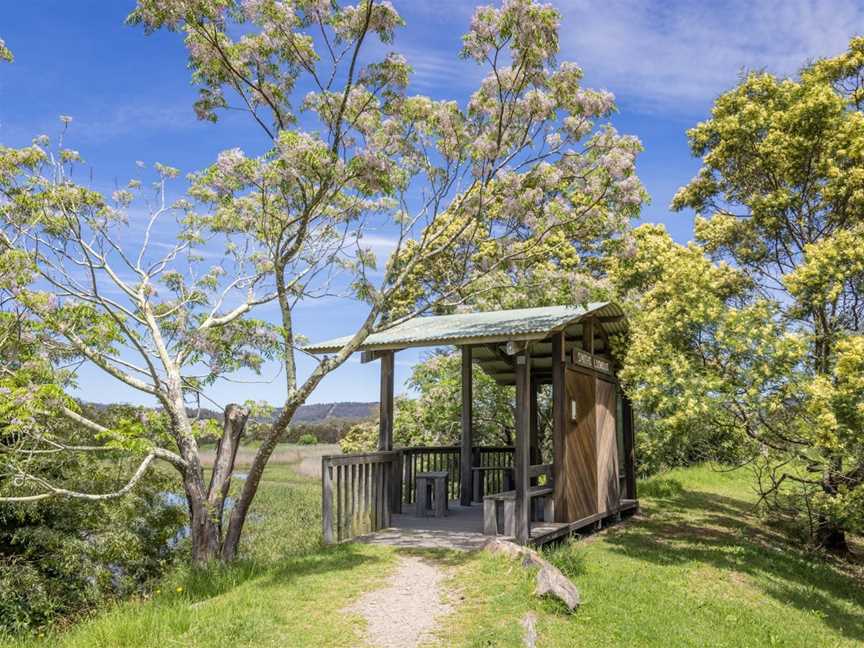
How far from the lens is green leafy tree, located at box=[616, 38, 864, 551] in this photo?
1052cm

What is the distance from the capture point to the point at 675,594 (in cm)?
840

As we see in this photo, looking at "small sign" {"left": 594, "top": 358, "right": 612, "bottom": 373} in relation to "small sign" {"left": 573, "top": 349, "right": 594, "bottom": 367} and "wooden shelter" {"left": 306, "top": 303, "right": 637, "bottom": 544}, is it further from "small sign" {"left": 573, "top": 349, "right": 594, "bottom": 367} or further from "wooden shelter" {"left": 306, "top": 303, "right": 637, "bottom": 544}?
"small sign" {"left": 573, "top": 349, "right": 594, "bottom": 367}

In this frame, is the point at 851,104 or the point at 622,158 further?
the point at 851,104

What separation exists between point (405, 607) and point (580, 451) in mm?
5430

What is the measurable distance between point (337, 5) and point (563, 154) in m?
4.27

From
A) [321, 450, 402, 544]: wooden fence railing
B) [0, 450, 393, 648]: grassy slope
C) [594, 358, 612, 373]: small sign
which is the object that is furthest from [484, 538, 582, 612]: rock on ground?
[594, 358, 612, 373]: small sign

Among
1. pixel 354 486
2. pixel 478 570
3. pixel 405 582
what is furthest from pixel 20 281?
pixel 478 570

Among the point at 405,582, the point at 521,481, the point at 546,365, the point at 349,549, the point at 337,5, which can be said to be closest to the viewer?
the point at 405,582

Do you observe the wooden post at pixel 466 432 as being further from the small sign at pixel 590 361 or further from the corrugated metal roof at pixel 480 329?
the small sign at pixel 590 361

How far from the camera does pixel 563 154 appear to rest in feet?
37.6

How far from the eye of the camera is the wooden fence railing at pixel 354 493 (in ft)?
30.5

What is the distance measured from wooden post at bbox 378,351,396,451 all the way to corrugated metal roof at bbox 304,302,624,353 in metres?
0.40

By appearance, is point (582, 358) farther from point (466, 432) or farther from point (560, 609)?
point (560, 609)

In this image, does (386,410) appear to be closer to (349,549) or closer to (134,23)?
(349,549)
